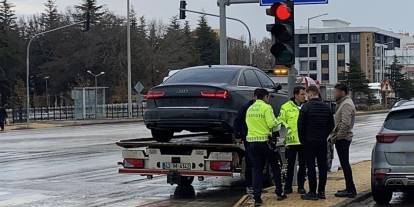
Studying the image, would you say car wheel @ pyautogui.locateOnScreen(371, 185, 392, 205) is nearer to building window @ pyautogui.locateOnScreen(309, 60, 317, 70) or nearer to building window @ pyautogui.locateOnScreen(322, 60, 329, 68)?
building window @ pyautogui.locateOnScreen(309, 60, 317, 70)

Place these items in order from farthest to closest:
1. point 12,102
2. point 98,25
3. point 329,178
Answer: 1. point 98,25
2. point 12,102
3. point 329,178

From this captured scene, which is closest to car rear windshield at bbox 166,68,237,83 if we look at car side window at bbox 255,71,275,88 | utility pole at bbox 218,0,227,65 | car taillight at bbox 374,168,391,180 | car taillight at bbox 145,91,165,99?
car taillight at bbox 145,91,165,99

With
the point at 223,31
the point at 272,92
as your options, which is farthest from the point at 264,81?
the point at 223,31

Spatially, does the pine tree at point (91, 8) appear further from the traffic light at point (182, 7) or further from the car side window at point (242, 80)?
the car side window at point (242, 80)

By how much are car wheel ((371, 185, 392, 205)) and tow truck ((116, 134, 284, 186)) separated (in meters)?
2.28

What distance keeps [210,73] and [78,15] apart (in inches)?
3880

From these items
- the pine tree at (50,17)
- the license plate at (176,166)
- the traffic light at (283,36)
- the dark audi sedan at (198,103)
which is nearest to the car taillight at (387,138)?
the traffic light at (283,36)

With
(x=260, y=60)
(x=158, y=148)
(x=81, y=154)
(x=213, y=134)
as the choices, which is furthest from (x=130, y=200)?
(x=260, y=60)

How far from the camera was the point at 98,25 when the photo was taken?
9362cm

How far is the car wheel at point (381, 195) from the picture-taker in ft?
35.5

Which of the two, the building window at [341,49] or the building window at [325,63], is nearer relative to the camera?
the building window at [341,49]

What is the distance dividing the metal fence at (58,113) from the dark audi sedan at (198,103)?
148 feet

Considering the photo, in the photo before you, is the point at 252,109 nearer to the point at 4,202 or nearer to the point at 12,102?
the point at 4,202

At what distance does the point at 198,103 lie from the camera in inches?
481
